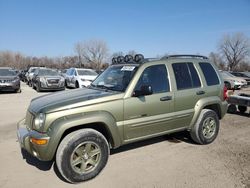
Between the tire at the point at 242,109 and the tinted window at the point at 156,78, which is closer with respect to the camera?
the tinted window at the point at 156,78

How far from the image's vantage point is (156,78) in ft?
15.6

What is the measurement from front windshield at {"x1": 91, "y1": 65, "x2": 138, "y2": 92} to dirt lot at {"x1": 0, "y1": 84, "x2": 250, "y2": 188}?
136 centimetres

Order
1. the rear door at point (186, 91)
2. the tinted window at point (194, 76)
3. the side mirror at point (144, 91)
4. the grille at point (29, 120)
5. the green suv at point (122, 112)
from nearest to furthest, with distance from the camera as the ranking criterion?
the green suv at point (122, 112)
the grille at point (29, 120)
the side mirror at point (144, 91)
the rear door at point (186, 91)
the tinted window at point (194, 76)

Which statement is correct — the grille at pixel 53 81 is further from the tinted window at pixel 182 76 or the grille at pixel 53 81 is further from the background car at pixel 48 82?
the tinted window at pixel 182 76

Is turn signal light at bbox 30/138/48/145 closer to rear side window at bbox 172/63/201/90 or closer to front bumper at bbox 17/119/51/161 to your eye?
front bumper at bbox 17/119/51/161

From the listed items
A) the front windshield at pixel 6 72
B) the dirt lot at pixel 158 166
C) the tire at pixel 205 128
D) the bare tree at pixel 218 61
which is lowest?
the dirt lot at pixel 158 166

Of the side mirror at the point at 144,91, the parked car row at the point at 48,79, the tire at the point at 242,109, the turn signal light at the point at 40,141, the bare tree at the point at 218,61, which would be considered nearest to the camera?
the turn signal light at the point at 40,141

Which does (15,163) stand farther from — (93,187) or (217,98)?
(217,98)

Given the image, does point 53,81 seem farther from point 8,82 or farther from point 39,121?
point 39,121

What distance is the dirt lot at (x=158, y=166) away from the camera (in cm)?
381

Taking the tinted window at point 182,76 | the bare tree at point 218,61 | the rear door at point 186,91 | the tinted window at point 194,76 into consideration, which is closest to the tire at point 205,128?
the rear door at point 186,91

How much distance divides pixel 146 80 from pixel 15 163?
2836 mm

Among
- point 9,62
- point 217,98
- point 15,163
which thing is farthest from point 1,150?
point 9,62

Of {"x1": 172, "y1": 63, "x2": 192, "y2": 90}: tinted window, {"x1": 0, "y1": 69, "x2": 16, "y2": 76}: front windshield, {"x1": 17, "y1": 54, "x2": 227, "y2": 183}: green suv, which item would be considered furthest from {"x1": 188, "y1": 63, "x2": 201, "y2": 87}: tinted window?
{"x1": 0, "y1": 69, "x2": 16, "y2": 76}: front windshield
